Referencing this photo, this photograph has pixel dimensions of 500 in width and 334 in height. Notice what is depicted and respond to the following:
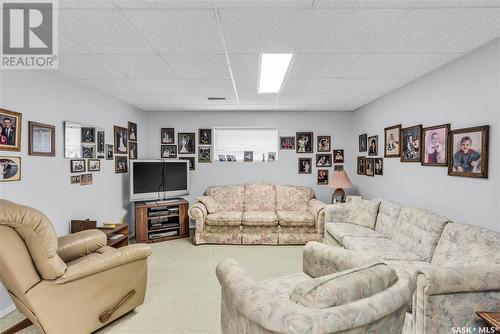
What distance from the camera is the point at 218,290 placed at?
2877mm

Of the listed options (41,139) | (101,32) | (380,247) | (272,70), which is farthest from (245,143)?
(101,32)

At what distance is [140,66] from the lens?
2809 mm

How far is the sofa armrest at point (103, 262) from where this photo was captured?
1882mm

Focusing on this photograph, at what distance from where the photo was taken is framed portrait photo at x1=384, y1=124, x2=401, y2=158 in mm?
3707

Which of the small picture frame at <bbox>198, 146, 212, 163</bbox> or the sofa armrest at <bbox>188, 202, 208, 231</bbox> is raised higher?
the small picture frame at <bbox>198, 146, 212, 163</bbox>

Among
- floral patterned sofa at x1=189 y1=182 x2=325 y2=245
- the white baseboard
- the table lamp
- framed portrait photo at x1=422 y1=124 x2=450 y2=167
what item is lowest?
the white baseboard

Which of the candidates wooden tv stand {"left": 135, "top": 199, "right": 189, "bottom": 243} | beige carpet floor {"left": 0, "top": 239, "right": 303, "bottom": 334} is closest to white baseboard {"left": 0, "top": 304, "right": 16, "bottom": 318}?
beige carpet floor {"left": 0, "top": 239, "right": 303, "bottom": 334}

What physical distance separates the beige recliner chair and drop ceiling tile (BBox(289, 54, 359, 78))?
2390mm

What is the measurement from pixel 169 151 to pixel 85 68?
2694 mm

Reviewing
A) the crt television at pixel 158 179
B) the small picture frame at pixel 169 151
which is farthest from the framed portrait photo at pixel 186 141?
the crt television at pixel 158 179

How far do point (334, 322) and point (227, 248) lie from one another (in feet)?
10.8

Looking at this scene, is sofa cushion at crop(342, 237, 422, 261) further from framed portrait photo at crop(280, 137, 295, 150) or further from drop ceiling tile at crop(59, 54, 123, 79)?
drop ceiling tile at crop(59, 54, 123, 79)

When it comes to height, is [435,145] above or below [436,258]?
above
